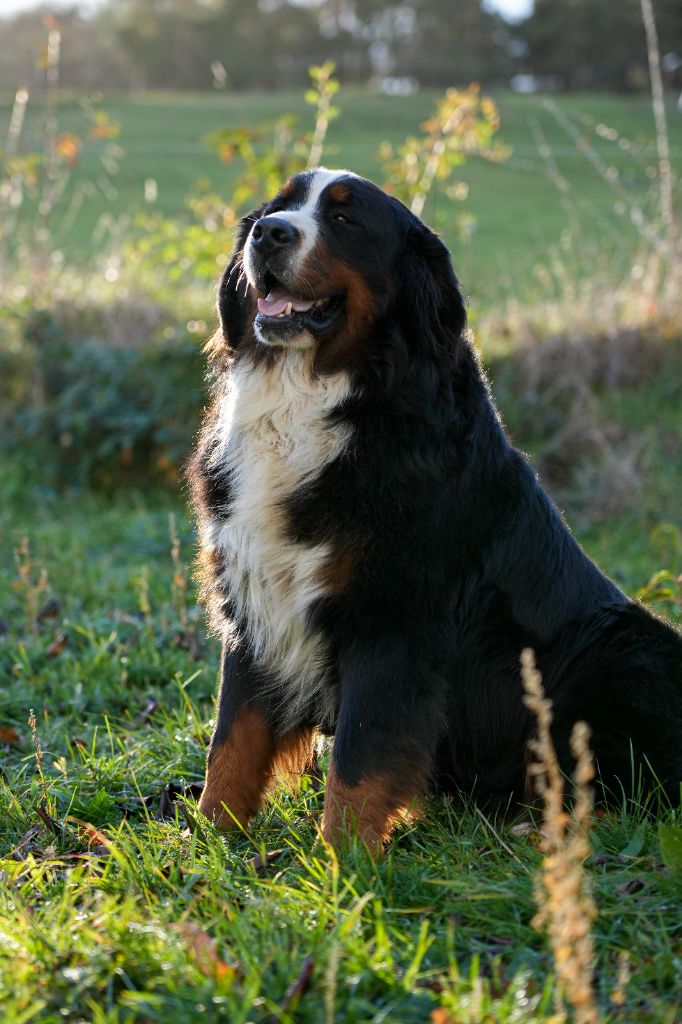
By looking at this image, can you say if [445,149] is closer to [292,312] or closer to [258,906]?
[292,312]

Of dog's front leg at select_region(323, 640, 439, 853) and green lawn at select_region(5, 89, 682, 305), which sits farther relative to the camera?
green lawn at select_region(5, 89, 682, 305)

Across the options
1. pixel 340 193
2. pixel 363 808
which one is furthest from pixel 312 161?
pixel 363 808

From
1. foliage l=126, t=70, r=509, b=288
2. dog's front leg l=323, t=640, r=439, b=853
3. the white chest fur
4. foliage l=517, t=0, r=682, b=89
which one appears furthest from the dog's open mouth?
foliage l=517, t=0, r=682, b=89

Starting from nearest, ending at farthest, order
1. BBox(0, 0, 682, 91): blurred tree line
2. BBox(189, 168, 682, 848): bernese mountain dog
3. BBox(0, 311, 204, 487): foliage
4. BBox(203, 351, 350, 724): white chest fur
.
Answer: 1. BBox(189, 168, 682, 848): bernese mountain dog
2. BBox(203, 351, 350, 724): white chest fur
3. BBox(0, 311, 204, 487): foliage
4. BBox(0, 0, 682, 91): blurred tree line

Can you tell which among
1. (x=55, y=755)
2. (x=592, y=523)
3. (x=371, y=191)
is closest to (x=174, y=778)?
(x=55, y=755)

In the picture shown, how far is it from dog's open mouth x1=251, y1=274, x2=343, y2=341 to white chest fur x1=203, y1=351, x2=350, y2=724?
0.10m

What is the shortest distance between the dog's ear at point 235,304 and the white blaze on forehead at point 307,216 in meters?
0.13

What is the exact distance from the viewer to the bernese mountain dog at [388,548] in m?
2.93

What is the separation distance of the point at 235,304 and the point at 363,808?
163 cm

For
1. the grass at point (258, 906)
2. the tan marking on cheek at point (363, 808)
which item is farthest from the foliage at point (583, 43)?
the tan marking on cheek at point (363, 808)

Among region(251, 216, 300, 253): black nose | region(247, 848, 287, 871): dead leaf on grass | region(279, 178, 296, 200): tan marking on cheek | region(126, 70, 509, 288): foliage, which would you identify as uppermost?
region(126, 70, 509, 288): foliage

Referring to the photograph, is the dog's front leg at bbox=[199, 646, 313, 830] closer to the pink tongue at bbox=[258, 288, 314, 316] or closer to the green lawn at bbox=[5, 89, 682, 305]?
the pink tongue at bbox=[258, 288, 314, 316]

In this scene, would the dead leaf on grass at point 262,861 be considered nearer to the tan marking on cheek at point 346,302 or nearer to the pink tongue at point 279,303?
the tan marking on cheek at point 346,302

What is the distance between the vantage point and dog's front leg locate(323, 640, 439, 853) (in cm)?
284
